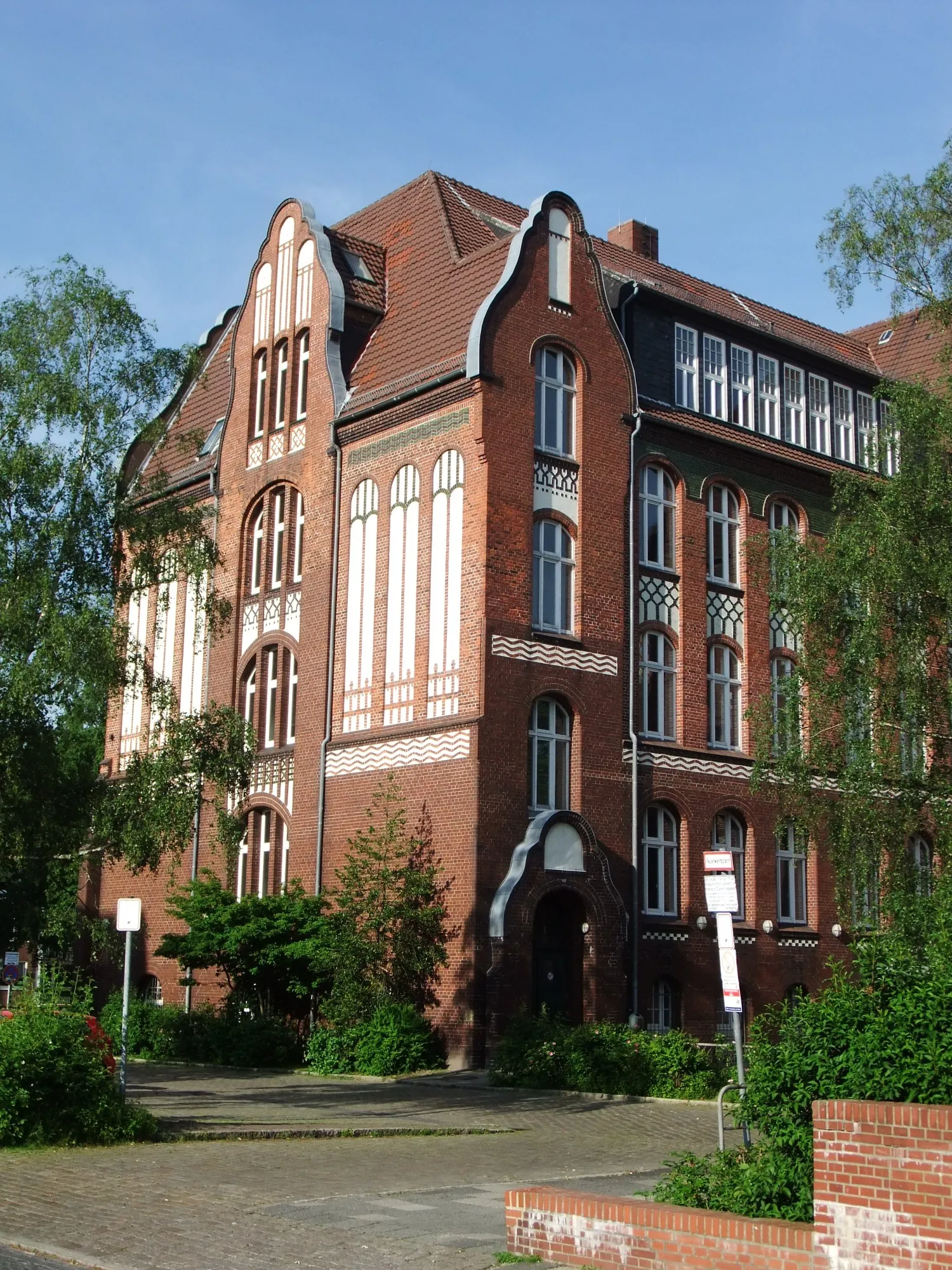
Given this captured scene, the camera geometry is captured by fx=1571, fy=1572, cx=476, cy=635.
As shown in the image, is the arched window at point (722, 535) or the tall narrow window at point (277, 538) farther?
the tall narrow window at point (277, 538)

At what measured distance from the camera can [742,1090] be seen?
35.7 ft

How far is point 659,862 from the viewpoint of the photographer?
30641 millimetres

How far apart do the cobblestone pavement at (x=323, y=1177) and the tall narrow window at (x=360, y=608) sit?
8.73 m

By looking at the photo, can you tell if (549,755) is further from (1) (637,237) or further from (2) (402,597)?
(1) (637,237)

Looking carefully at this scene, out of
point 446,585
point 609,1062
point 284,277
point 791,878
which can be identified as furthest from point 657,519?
point 609,1062

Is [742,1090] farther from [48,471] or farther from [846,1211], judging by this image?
[48,471]

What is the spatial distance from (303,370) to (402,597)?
266 inches

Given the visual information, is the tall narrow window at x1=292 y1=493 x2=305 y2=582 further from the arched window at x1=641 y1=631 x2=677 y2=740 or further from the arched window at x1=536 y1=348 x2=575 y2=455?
the arched window at x1=641 y1=631 x2=677 y2=740

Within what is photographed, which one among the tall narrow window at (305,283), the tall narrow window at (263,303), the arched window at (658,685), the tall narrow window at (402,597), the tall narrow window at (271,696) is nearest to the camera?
the tall narrow window at (402,597)

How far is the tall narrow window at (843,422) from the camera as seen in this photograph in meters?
36.8

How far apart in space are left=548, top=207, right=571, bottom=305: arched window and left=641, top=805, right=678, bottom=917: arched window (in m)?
10.2

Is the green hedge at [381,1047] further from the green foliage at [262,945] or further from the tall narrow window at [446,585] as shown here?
the tall narrow window at [446,585]

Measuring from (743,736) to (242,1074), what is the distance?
494 inches

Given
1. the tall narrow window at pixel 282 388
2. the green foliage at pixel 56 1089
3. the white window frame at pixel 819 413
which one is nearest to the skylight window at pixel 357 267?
the tall narrow window at pixel 282 388
